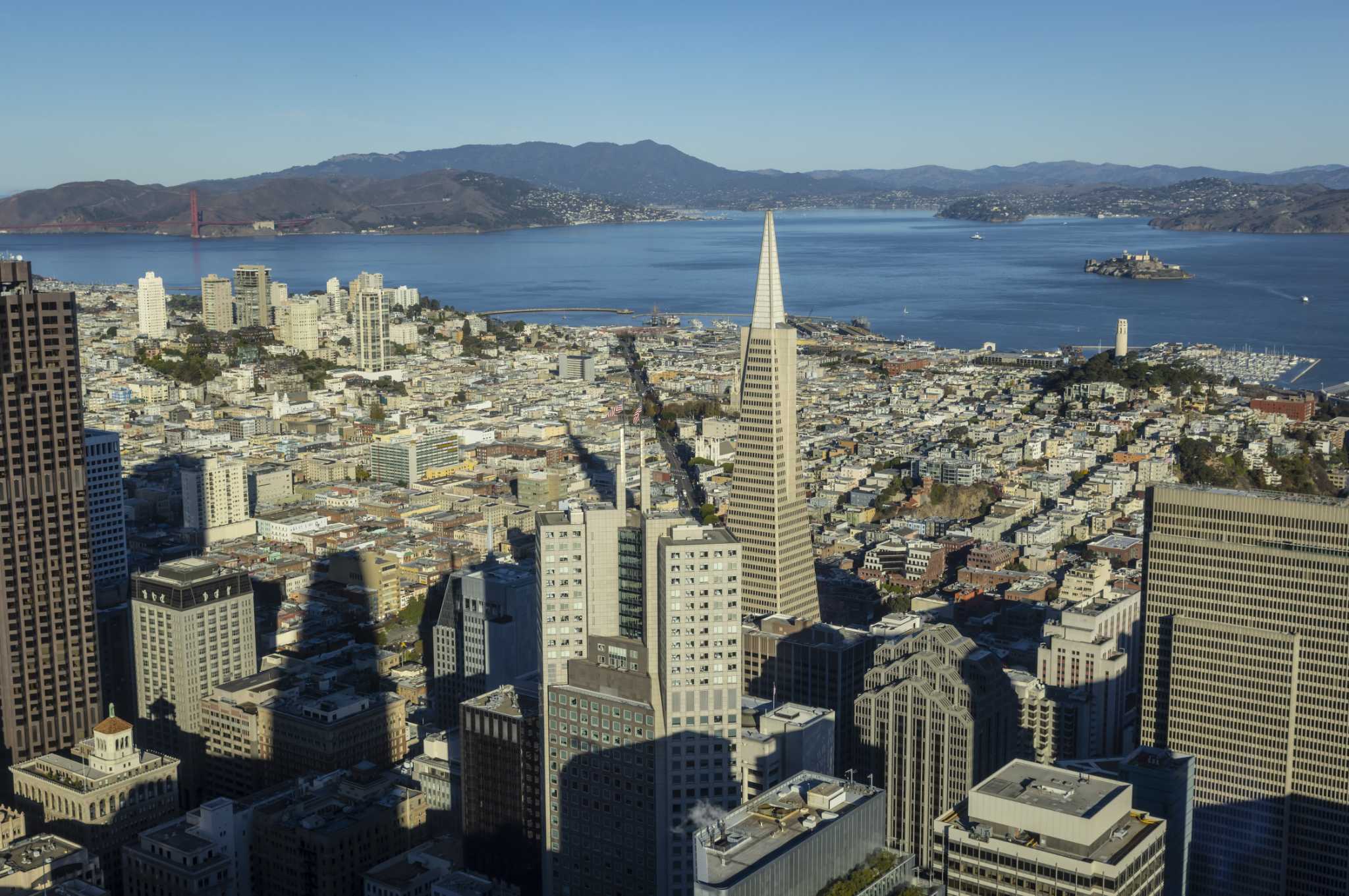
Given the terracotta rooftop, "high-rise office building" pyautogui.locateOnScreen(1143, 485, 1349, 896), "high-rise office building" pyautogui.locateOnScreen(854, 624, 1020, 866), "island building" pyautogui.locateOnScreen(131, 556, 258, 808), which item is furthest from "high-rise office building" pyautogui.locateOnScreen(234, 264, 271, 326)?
"high-rise office building" pyautogui.locateOnScreen(1143, 485, 1349, 896)

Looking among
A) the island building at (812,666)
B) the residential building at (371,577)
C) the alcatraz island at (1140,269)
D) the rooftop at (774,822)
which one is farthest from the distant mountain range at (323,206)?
the rooftop at (774,822)

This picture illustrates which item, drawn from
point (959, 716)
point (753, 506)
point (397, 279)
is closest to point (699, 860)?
point (959, 716)

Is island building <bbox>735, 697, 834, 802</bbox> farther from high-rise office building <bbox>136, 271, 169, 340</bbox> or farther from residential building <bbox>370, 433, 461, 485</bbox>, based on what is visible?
high-rise office building <bbox>136, 271, 169, 340</bbox>

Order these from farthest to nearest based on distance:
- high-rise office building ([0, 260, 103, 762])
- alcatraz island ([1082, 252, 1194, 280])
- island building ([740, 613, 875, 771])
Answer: alcatraz island ([1082, 252, 1194, 280]), island building ([740, 613, 875, 771]), high-rise office building ([0, 260, 103, 762])

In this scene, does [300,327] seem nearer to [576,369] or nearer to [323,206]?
[576,369]

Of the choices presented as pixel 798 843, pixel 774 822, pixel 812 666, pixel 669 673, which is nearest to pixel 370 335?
pixel 812 666

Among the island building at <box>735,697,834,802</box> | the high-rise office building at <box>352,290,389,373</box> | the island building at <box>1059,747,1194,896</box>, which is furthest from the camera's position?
the high-rise office building at <box>352,290,389,373</box>

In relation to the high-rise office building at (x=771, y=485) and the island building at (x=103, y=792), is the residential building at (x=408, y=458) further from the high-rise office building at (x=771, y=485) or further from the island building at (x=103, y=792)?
the island building at (x=103, y=792)
